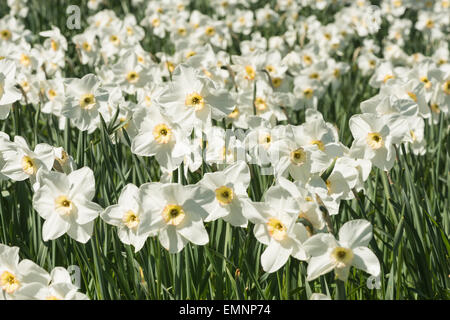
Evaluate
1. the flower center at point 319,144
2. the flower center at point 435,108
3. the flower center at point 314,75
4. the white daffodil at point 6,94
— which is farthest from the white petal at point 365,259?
the flower center at point 314,75

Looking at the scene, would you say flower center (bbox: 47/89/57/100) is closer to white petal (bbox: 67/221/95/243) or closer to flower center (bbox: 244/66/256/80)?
flower center (bbox: 244/66/256/80)

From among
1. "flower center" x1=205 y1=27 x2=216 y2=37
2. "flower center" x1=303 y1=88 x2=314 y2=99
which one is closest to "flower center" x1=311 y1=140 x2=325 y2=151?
"flower center" x1=303 y1=88 x2=314 y2=99

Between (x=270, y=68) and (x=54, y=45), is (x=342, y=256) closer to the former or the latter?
(x=270, y=68)

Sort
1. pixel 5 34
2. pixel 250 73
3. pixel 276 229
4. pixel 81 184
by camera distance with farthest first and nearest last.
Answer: pixel 5 34 < pixel 250 73 < pixel 81 184 < pixel 276 229

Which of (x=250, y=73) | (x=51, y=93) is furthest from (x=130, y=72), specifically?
(x=250, y=73)

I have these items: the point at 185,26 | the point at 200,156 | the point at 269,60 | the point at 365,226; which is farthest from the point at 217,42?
the point at 365,226

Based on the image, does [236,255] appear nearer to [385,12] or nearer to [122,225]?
[122,225]
